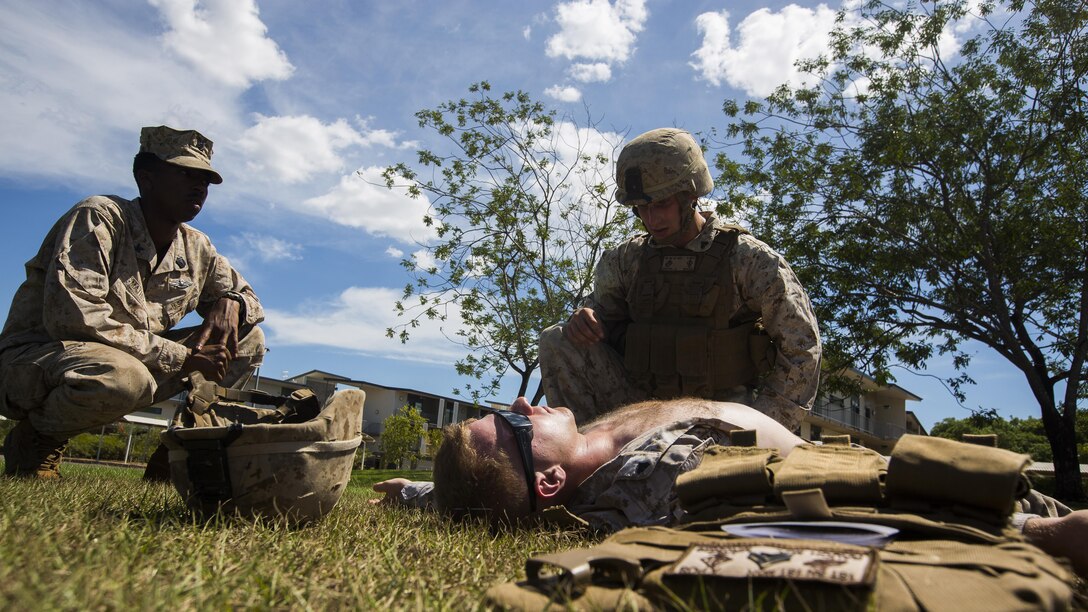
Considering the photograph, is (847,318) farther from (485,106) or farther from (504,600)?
(504,600)

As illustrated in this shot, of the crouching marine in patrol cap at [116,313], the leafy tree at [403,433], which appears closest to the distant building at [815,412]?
the leafy tree at [403,433]

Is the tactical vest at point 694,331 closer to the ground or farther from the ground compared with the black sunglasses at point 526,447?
farther from the ground

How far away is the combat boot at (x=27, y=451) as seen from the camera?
4402 millimetres

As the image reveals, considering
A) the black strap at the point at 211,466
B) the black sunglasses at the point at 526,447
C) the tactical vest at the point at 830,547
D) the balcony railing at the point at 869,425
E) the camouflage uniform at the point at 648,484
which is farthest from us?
the balcony railing at the point at 869,425

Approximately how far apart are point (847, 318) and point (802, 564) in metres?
12.4

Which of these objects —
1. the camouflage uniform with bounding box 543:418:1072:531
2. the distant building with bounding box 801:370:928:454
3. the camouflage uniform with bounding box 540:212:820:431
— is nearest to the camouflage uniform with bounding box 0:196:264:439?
the camouflage uniform with bounding box 540:212:820:431

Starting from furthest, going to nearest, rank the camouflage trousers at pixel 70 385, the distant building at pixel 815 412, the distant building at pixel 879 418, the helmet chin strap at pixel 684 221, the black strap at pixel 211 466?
the distant building at pixel 879 418 < the distant building at pixel 815 412 < the helmet chin strap at pixel 684 221 < the camouflage trousers at pixel 70 385 < the black strap at pixel 211 466

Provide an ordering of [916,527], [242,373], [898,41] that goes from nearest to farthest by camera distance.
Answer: [916,527] < [242,373] < [898,41]

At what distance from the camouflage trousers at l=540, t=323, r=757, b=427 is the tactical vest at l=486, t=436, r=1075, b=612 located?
2.46m

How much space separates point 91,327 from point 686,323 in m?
3.48

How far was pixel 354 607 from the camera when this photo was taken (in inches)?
58.4

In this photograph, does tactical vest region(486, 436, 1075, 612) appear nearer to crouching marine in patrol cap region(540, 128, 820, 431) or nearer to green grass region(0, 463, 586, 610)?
green grass region(0, 463, 586, 610)

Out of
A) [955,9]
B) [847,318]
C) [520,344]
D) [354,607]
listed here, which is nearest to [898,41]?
[955,9]

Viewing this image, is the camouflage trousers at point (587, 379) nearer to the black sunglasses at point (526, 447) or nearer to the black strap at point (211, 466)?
the black sunglasses at point (526, 447)
